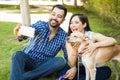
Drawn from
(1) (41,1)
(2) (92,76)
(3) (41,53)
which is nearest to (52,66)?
(3) (41,53)

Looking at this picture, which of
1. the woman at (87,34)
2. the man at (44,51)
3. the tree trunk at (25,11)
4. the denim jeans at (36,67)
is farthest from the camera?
the tree trunk at (25,11)

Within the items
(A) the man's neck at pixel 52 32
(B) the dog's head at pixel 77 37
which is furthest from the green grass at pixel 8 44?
(B) the dog's head at pixel 77 37

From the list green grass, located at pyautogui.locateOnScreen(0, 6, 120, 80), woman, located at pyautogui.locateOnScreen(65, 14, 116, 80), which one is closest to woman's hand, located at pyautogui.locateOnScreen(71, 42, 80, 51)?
woman, located at pyautogui.locateOnScreen(65, 14, 116, 80)

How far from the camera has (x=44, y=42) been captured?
17.0 feet

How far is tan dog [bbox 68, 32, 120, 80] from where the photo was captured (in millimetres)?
4488

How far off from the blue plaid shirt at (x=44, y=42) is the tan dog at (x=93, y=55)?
62 cm

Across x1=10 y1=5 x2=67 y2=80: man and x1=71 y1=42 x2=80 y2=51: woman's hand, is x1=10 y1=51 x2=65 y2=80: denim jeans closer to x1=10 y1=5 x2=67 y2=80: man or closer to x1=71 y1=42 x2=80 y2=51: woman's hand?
x1=10 y1=5 x2=67 y2=80: man

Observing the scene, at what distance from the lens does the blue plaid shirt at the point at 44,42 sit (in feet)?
17.0

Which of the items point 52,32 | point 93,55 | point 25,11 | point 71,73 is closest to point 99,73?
point 71,73

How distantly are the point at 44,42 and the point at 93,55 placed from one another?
2.99 feet

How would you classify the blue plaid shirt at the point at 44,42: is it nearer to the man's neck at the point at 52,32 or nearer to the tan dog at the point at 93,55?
the man's neck at the point at 52,32

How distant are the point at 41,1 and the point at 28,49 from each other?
77.4 feet

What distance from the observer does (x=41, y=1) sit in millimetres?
28547

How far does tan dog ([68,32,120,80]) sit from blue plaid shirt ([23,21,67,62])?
617 millimetres
